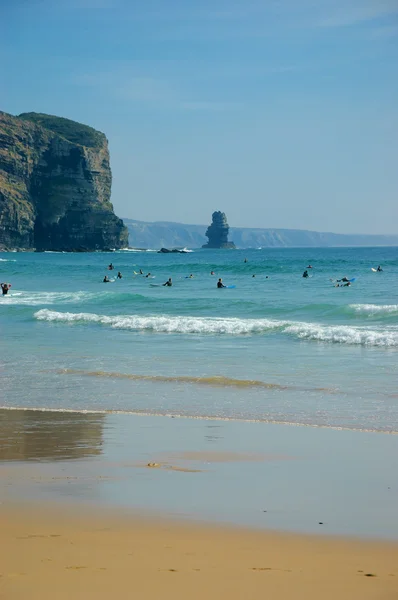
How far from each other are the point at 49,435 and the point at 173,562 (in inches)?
201

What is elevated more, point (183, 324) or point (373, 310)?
point (373, 310)

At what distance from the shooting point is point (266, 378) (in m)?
16.1

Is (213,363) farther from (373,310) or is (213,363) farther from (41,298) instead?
(41,298)

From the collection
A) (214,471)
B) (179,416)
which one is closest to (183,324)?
(179,416)

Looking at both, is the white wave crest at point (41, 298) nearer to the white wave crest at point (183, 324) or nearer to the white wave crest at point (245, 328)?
the white wave crest at point (245, 328)

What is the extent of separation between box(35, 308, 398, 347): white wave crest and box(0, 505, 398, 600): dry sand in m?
16.0

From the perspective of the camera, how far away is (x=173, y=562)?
5.80 metres

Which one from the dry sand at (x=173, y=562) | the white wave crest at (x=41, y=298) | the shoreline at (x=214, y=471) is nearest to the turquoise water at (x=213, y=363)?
the shoreline at (x=214, y=471)

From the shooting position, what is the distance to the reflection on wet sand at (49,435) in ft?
30.8

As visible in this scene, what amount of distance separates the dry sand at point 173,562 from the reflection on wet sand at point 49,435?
2585mm

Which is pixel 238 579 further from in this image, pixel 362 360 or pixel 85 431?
pixel 362 360

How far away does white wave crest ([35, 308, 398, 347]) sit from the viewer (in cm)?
2270

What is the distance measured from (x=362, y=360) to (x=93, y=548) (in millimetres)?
13554

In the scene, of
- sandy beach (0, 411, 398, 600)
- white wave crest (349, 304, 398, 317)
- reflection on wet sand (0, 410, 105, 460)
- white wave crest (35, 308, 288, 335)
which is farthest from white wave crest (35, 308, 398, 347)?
sandy beach (0, 411, 398, 600)
